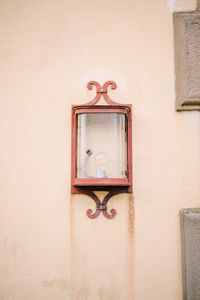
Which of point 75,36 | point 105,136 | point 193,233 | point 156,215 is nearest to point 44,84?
point 75,36

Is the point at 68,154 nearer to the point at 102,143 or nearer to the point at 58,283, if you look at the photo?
the point at 102,143

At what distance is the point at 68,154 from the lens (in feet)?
6.61

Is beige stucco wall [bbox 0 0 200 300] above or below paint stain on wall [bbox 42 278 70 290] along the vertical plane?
above

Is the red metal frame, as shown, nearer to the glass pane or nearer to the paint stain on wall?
the glass pane

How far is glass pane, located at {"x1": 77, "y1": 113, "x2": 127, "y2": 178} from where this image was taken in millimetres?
1900

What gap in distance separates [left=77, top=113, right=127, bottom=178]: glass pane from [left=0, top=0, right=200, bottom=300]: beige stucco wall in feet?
0.41

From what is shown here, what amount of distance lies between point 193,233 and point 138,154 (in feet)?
1.92

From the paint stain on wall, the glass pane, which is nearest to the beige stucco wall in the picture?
the paint stain on wall

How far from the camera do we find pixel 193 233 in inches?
74.0

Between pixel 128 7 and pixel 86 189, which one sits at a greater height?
pixel 128 7

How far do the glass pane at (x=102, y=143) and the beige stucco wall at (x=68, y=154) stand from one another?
4.9 inches

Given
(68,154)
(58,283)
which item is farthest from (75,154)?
(58,283)

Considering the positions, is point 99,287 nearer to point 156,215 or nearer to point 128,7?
point 156,215

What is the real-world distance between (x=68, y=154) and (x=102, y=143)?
244 mm
